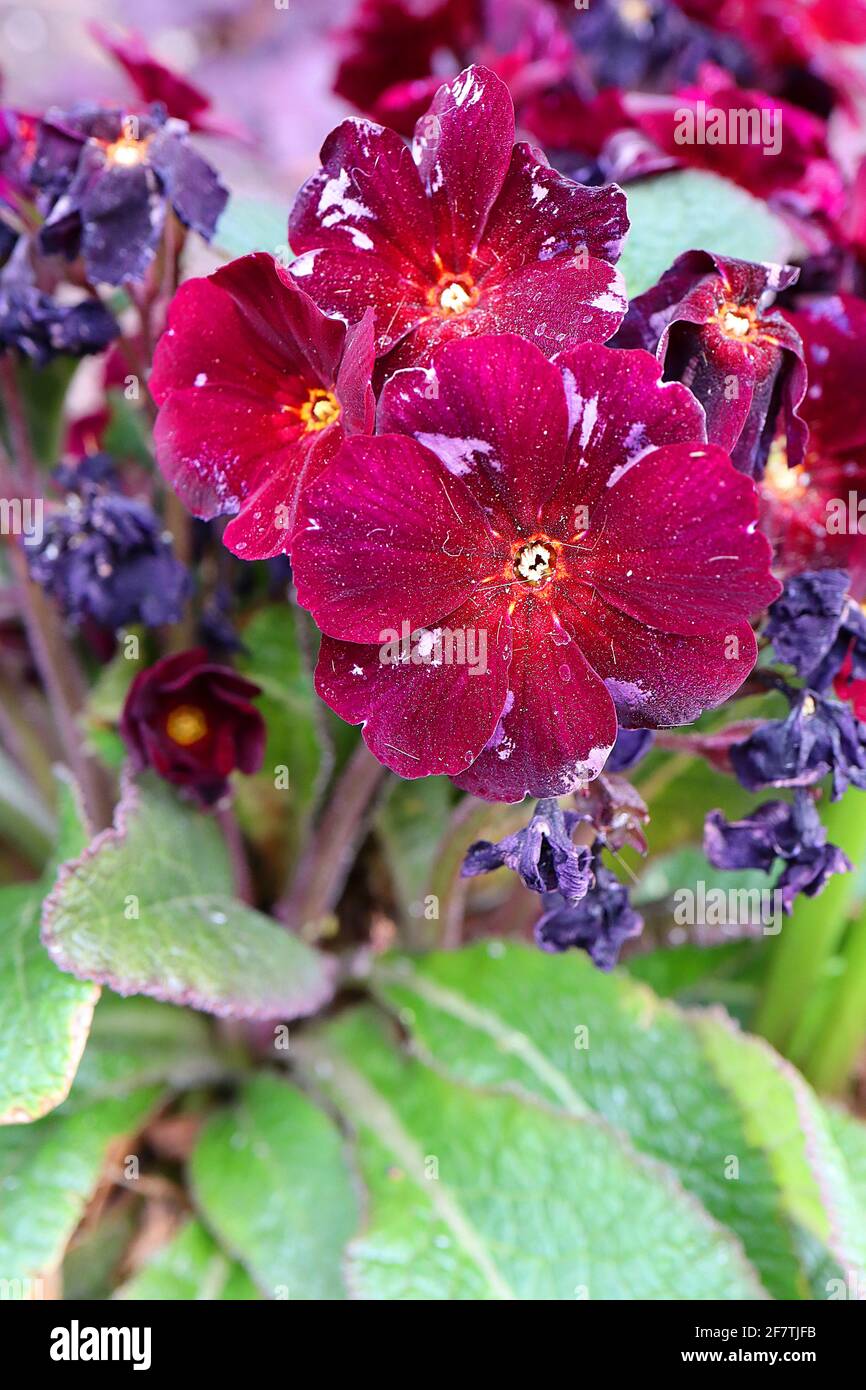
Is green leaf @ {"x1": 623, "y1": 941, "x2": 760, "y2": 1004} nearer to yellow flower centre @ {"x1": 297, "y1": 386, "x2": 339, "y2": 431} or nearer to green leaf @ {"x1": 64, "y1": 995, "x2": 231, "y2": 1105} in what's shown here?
green leaf @ {"x1": 64, "y1": 995, "x2": 231, "y2": 1105}

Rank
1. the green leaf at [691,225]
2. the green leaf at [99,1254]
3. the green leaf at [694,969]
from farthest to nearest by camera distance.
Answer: the green leaf at [694,969]
the green leaf at [99,1254]
the green leaf at [691,225]

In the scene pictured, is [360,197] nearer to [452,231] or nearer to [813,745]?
[452,231]

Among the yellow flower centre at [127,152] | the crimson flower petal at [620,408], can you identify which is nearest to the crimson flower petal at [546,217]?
the crimson flower petal at [620,408]

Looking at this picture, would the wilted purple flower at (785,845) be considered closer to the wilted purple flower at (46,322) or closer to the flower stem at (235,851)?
the flower stem at (235,851)

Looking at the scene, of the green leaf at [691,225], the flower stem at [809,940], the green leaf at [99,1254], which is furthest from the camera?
the green leaf at [99,1254]

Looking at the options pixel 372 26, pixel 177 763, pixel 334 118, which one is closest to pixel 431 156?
pixel 177 763

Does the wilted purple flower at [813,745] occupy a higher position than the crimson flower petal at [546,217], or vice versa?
the crimson flower petal at [546,217]
